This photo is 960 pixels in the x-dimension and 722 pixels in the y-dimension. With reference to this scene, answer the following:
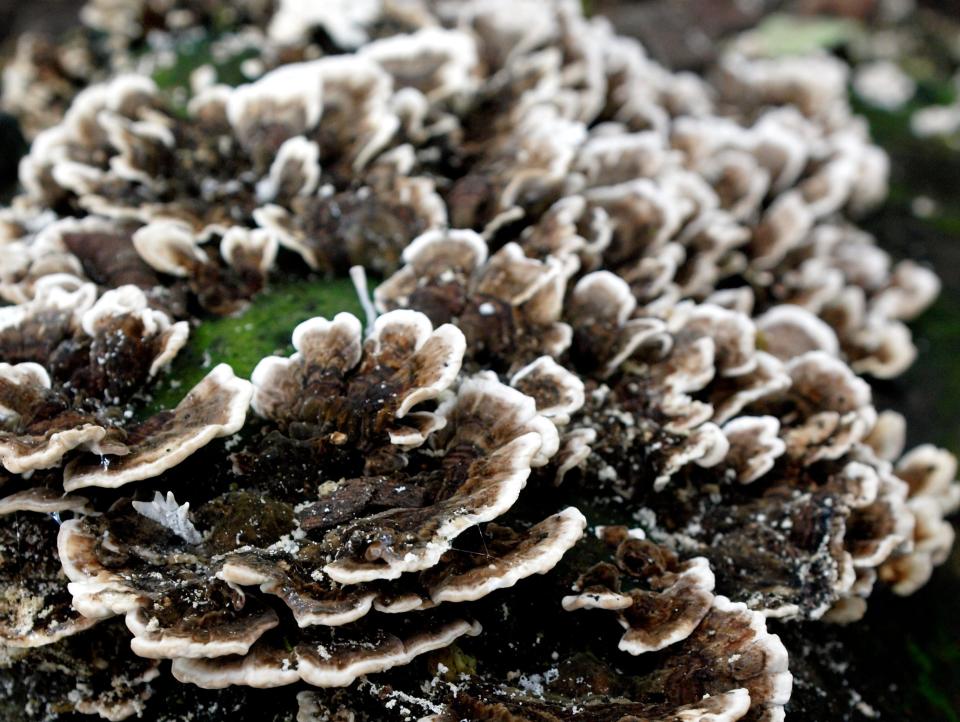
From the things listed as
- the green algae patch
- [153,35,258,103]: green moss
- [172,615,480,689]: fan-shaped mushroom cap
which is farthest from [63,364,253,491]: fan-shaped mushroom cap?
[153,35,258,103]: green moss

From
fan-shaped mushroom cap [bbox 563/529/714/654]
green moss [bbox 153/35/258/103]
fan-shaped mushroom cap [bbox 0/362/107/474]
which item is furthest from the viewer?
green moss [bbox 153/35/258/103]

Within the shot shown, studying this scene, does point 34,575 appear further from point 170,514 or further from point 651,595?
point 651,595

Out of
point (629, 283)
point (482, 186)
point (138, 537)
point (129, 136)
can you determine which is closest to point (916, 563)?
point (629, 283)

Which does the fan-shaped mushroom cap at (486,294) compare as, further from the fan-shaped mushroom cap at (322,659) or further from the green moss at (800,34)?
the green moss at (800,34)

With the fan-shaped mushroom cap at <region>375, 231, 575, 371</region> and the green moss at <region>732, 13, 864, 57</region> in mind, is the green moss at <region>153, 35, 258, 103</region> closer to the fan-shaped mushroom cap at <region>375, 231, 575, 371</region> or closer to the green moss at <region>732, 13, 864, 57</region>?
the fan-shaped mushroom cap at <region>375, 231, 575, 371</region>

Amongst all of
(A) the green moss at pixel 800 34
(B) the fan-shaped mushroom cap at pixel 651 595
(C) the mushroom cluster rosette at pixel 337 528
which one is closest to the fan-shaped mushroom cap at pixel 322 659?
(C) the mushroom cluster rosette at pixel 337 528

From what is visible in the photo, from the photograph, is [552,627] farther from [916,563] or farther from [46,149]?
[46,149]
